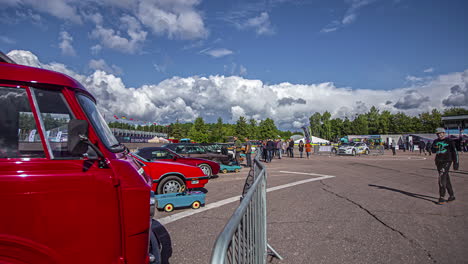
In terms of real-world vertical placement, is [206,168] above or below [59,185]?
below

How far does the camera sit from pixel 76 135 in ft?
6.63

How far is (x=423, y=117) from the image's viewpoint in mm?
75688

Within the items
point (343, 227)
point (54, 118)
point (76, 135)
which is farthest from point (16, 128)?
point (343, 227)

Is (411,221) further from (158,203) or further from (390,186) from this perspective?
(158,203)

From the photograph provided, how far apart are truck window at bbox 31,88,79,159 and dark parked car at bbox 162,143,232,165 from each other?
422 inches

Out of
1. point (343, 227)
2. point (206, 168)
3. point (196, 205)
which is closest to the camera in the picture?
point (343, 227)

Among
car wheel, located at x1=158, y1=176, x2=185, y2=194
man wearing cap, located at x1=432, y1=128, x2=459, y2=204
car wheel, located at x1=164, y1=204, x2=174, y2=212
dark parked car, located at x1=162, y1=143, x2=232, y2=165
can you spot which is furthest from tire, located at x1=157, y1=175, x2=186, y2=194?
man wearing cap, located at x1=432, y1=128, x2=459, y2=204

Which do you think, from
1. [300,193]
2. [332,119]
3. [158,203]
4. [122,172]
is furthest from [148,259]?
[332,119]

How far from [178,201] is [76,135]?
13.6ft

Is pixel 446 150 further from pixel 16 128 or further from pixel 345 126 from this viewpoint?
pixel 345 126

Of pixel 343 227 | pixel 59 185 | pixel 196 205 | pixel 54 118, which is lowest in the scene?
pixel 343 227

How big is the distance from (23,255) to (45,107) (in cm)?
118

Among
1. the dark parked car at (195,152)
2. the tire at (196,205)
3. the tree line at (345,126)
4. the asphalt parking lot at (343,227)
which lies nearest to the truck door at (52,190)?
the asphalt parking lot at (343,227)

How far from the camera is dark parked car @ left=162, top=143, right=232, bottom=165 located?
43.1ft
